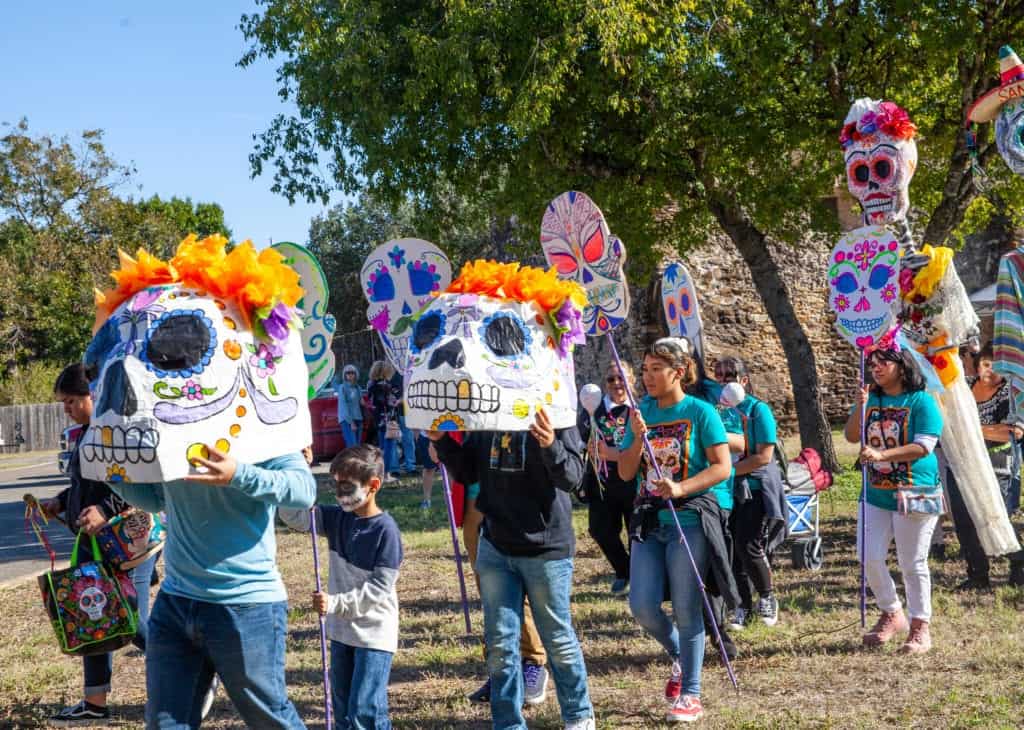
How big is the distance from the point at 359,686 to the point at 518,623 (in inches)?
29.8

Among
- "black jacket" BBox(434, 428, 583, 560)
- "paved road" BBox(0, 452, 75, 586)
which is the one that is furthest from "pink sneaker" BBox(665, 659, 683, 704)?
"paved road" BBox(0, 452, 75, 586)

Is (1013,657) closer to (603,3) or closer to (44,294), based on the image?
(603,3)

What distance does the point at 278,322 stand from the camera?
3.62 meters

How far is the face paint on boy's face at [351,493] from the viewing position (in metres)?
4.31

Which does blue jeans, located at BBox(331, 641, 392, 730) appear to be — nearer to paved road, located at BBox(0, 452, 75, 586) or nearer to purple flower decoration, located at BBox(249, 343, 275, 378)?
purple flower decoration, located at BBox(249, 343, 275, 378)

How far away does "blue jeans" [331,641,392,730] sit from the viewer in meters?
4.09

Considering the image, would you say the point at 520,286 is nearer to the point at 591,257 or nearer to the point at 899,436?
the point at 591,257

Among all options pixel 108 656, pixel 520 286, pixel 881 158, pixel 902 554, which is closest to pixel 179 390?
pixel 520 286

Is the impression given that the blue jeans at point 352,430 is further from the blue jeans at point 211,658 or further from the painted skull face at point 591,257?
the blue jeans at point 211,658

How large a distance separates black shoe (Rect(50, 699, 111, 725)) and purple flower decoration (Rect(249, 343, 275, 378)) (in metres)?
2.93

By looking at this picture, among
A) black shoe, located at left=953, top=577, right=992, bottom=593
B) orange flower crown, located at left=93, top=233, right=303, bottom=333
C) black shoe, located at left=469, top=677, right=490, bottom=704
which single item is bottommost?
black shoe, located at left=469, top=677, right=490, bottom=704

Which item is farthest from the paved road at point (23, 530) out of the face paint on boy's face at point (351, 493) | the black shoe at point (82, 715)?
the face paint on boy's face at point (351, 493)

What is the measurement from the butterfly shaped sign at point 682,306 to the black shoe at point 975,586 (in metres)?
2.52

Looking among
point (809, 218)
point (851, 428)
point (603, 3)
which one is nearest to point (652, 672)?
point (851, 428)
